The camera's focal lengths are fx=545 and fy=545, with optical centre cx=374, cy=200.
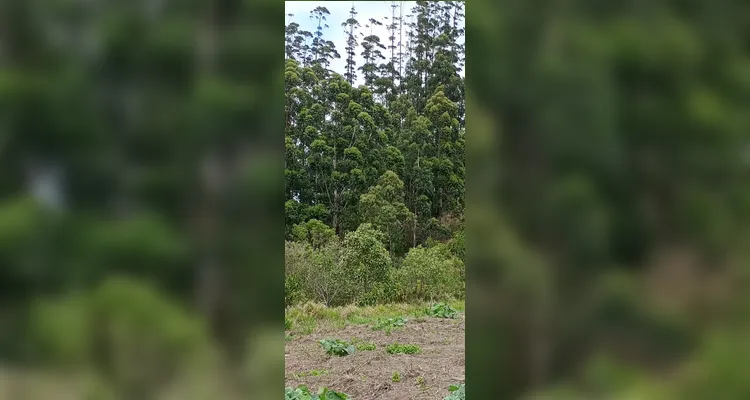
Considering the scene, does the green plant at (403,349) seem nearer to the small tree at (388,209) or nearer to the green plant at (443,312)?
the green plant at (443,312)

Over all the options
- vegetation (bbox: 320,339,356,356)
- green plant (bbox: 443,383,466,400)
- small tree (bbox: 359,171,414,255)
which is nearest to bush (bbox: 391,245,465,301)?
small tree (bbox: 359,171,414,255)

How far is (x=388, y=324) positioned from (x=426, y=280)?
72.5 inches

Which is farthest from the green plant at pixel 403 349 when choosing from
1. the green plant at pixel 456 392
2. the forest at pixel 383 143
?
the forest at pixel 383 143

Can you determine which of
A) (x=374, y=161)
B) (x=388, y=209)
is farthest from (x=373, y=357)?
(x=374, y=161)

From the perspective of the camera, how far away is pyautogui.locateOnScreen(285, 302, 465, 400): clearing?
10.6 feet

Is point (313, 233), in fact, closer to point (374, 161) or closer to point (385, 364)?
point (374, 161)

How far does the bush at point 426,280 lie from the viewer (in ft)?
22.1

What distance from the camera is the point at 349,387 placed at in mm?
3225

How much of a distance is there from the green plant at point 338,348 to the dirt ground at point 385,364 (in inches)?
2.5

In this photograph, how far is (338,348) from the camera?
13.3 feet
